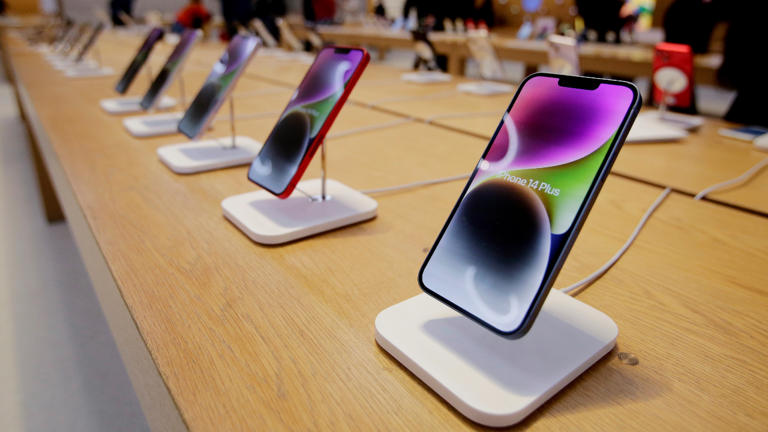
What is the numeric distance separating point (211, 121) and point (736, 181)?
941mm

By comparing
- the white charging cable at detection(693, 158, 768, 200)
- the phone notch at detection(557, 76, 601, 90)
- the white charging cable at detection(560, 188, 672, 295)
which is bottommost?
the white charging cable at detection(693, 158, 768, 200)

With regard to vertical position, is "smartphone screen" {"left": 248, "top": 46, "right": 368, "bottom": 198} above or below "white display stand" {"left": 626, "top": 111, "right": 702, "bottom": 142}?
above

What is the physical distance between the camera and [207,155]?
91 cm

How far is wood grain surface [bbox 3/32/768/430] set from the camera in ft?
1.18

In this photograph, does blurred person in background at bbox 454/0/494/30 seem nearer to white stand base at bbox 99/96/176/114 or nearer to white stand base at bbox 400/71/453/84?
white stand base at bbox 400/71/453/84

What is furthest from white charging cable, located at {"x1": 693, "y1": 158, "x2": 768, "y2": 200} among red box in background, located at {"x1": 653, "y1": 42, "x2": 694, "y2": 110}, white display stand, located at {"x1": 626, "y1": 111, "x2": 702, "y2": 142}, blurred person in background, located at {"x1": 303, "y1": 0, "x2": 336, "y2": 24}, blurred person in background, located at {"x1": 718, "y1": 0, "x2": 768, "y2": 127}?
blurred person in background, located at {"x1": 303, "y1": 0, "x2": 336, "y2": 24}

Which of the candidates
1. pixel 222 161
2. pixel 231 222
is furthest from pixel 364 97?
pixel 231 222

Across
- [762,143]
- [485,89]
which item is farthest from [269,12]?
[762,143]

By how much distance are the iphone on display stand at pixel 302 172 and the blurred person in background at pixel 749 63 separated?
2048 mm

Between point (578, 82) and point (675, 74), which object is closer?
point (578, 82)

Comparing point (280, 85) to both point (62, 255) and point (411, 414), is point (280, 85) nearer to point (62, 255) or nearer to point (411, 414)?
point (62, 255)

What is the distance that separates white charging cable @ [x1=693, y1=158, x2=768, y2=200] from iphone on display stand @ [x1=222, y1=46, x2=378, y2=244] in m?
0.56

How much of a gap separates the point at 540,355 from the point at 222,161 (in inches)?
26.4

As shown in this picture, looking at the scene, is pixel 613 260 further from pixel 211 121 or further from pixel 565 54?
pixel 565 54
